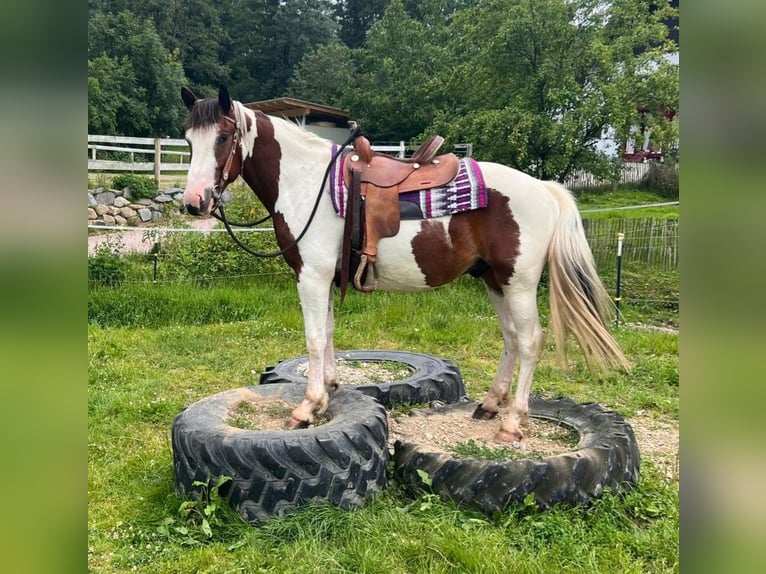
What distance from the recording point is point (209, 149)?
281cm

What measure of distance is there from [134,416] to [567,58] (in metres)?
9.16

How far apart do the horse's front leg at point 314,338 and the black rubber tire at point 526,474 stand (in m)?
0.52

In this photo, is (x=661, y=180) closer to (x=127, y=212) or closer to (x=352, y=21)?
(x=127, y=212)

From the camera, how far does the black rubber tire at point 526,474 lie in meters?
2.68

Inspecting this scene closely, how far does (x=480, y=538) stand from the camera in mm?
2402

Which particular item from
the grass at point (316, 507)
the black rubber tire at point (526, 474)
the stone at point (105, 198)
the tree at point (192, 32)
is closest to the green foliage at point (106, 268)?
the grass at point (316, 507)

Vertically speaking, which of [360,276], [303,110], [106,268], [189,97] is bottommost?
[106,268]

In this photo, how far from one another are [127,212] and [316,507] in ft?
33.4

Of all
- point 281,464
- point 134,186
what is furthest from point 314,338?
point 134,186

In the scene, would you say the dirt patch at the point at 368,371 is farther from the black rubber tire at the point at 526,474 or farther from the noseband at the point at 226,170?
the noseband at the point at 226,170
